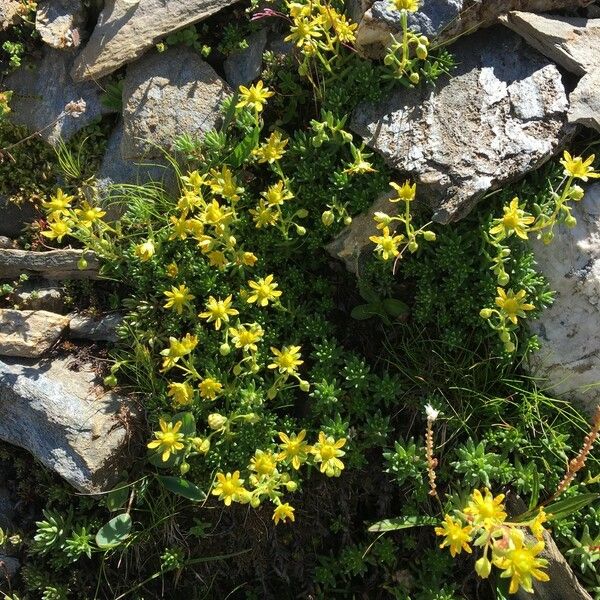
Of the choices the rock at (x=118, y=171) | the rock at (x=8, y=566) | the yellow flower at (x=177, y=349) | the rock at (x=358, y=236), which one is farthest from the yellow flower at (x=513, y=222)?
the rock at (x=8, y=566)

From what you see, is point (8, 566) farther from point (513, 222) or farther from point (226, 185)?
point (513, 222)

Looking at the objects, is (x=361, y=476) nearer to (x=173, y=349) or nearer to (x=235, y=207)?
(x=173, y=349)

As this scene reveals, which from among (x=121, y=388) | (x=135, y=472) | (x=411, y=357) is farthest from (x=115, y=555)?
(x=411, y=357)

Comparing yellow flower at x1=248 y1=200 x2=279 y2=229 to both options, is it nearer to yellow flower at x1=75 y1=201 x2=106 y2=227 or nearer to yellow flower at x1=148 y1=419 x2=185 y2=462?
yellow flower at x1=75 y1=201 x2=106 y2=227

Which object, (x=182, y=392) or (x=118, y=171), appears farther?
→ (x=118, y=171)

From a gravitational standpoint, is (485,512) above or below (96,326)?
below

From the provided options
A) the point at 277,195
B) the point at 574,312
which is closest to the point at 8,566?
the point at 277,195

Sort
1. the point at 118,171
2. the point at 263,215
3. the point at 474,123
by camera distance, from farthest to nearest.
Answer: the point at 118,171 → the point at 263,215 → the point at 474,123
